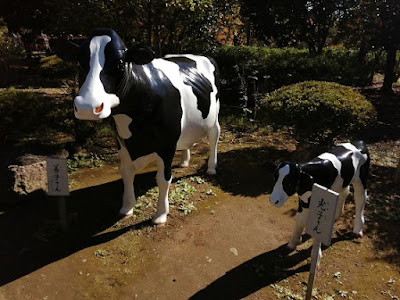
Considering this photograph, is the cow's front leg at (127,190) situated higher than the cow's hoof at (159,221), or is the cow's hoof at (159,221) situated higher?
the cow's front leg at (127,190)

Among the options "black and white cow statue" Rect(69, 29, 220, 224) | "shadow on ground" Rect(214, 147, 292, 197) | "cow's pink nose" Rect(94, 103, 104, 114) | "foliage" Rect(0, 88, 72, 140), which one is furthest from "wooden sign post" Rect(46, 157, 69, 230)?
"foliage" Rect(0, 88, 72, 140)

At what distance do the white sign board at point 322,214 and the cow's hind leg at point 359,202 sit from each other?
148 centimetres

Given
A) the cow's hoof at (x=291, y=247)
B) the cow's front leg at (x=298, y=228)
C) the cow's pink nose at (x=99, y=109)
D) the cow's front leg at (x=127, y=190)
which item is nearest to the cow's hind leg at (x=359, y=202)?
the cow's front leg at (x=298, y=228)

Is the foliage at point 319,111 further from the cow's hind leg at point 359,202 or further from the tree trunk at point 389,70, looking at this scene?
the tree trunk at point 389,70

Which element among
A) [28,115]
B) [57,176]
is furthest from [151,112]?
[28,115]

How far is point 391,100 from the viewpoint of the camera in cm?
1243

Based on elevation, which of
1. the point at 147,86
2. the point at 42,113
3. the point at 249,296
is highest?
the point at 147,86

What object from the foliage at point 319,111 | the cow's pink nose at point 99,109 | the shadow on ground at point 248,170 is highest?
the cow's pink nose at point 99,109

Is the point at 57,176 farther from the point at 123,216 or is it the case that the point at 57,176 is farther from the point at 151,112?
the point at 151,112

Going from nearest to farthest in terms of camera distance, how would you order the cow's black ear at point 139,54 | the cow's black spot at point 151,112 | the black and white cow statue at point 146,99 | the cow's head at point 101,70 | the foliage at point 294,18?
the cow's head at point 101,70 → the black and white cow statue at point 146,99 → the cow's black ear at point 139,54 → the cow's black spot at point 151,112 → the foliage at point 294,18

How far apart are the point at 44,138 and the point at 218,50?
7.34 m

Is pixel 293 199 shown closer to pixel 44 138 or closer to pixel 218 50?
pixel 44 138

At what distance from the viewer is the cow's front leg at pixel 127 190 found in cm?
480

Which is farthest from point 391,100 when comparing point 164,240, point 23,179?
point 23,179
